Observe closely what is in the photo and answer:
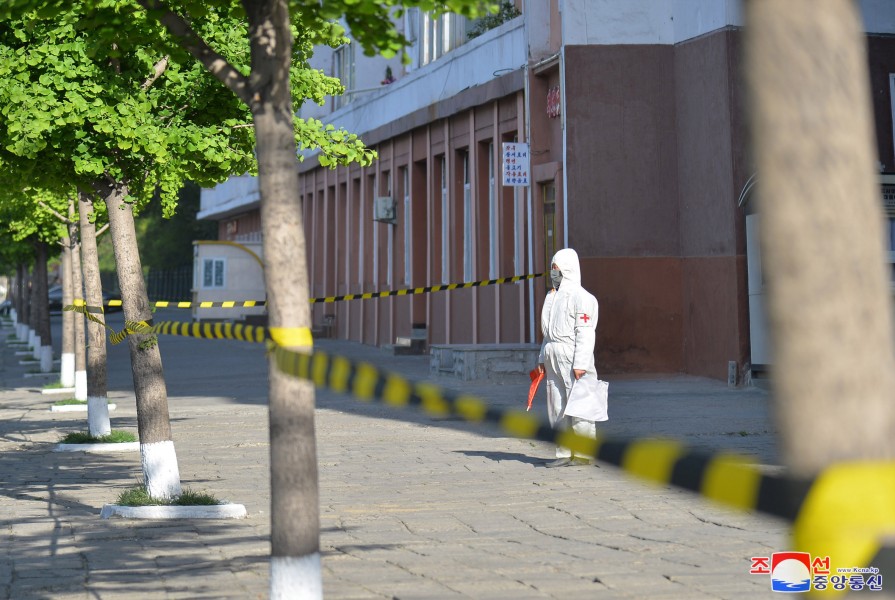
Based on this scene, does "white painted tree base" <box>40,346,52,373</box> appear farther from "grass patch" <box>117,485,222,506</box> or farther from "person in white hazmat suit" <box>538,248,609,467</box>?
"grass patch" <box>117,485,222,506</box>

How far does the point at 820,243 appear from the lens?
7.56ft

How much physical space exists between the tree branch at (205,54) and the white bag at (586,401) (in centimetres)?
639

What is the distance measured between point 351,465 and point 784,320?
394 inches

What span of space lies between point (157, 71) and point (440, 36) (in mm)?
20178

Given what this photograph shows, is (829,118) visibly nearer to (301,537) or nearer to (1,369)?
(301,537)

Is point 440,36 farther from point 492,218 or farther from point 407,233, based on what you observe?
point 492,218

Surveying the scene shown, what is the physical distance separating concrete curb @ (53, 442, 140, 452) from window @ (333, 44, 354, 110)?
24.8 m

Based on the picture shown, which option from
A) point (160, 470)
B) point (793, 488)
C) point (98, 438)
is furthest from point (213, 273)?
point (793, 488)

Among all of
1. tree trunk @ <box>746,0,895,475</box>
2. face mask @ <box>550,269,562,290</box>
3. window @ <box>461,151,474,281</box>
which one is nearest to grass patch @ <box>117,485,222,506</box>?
face mask @ <box>550,269,562,290</box>

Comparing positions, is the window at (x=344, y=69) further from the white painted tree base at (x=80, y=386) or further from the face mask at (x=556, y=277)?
the face mask at (x=556, y=277)

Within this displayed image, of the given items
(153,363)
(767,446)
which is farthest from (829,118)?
(767,446)

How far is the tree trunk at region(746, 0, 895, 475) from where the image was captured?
2.31 meters

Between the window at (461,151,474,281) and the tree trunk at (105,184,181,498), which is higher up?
the window at (461,151,474,281)

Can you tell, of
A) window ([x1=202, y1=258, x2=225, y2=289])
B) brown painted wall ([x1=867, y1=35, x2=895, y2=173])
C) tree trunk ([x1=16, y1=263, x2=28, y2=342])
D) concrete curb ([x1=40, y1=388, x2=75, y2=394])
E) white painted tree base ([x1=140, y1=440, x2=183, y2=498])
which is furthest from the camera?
window ([x1=202, y1=258, x2=225, y2=289])
